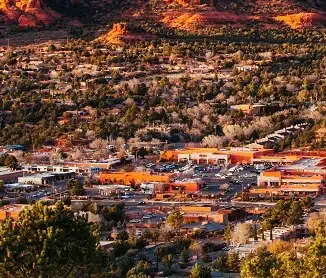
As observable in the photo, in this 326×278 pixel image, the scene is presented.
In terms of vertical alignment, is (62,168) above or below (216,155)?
above

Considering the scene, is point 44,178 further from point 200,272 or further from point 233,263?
point 200,272

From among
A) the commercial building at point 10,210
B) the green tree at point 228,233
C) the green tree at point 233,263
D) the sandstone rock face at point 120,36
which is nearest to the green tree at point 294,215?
the green tree at point 228,233

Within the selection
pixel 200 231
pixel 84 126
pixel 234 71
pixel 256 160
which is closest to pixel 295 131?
pixel 256 160

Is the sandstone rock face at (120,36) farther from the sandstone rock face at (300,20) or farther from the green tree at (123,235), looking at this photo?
the green tree at (123,235)

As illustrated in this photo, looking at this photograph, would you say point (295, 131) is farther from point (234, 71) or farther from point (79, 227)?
point (79, 227)

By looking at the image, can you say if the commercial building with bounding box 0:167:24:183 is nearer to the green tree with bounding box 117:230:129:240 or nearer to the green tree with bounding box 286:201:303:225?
the green tree with bounding box 117:230:129:240

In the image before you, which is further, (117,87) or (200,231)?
(117,87)

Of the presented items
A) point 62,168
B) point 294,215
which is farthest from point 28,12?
point 294,215

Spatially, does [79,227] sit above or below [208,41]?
above
